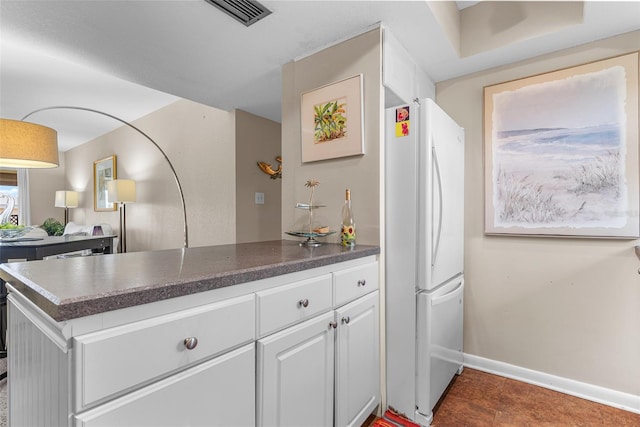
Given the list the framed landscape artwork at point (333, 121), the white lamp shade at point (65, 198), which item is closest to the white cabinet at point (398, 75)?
the framed landscape artwork at point (333, 121)

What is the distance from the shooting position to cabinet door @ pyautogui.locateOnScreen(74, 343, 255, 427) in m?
0.71

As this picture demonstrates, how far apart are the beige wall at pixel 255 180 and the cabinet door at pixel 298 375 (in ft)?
6.75

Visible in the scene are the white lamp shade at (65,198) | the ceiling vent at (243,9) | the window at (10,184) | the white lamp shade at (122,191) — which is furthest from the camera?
the window at (10,184)

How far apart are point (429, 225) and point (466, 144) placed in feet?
3.44

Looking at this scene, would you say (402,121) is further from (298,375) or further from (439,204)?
(298,375)

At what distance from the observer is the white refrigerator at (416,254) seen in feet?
5.36

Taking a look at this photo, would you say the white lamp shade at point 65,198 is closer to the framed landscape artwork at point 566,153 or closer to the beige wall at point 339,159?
the beige wall at point 339,159

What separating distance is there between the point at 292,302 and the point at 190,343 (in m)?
0.42

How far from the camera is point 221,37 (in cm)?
187

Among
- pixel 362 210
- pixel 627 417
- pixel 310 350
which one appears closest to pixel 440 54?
pixel 362 210

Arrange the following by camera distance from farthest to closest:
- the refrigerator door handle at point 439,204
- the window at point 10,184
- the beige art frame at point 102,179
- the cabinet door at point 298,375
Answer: the window at point 10,184 → the beige art frame at point 102,179 → the refrigerator door handle at point 439,204 → the cabinet door at point 298,375

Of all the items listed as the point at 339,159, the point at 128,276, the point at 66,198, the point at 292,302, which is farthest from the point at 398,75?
the point at 66,198

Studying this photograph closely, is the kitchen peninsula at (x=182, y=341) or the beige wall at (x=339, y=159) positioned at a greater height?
the beige wall at (x=339, y=159)

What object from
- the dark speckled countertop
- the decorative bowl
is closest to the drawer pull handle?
the dark speckled countertop
